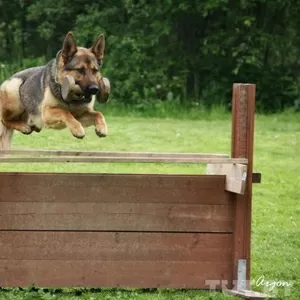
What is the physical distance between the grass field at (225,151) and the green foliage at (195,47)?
8.33ft

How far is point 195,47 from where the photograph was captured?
75.4 feet

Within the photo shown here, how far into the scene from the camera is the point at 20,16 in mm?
24734

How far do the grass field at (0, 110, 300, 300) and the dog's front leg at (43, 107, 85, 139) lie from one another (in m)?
1.01

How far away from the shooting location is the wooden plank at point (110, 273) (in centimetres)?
616

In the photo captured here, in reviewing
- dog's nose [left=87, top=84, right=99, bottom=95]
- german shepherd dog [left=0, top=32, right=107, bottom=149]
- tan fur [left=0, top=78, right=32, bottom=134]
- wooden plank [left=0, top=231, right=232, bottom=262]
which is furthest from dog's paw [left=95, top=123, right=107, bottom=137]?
tan fur [left=0, top=78, right=32, bottom=134]

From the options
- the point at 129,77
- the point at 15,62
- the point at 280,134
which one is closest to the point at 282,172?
the point at 280,134

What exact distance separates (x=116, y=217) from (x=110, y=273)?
1.14ft

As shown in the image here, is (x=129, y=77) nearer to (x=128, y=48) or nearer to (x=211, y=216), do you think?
(x=128, y=48)

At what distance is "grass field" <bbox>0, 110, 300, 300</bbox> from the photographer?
6.35 metres

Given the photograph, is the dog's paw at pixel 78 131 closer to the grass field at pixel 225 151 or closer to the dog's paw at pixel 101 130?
the dog's paw at pixel 101 130

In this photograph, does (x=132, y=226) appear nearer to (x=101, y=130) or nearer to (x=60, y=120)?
(x=101, y=130)

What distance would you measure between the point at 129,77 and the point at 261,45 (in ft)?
9.75

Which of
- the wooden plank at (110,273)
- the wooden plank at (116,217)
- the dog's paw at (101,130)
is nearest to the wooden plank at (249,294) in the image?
the wooden plank at (110,273)

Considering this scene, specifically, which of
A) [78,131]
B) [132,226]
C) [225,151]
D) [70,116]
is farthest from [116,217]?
[225,151]
